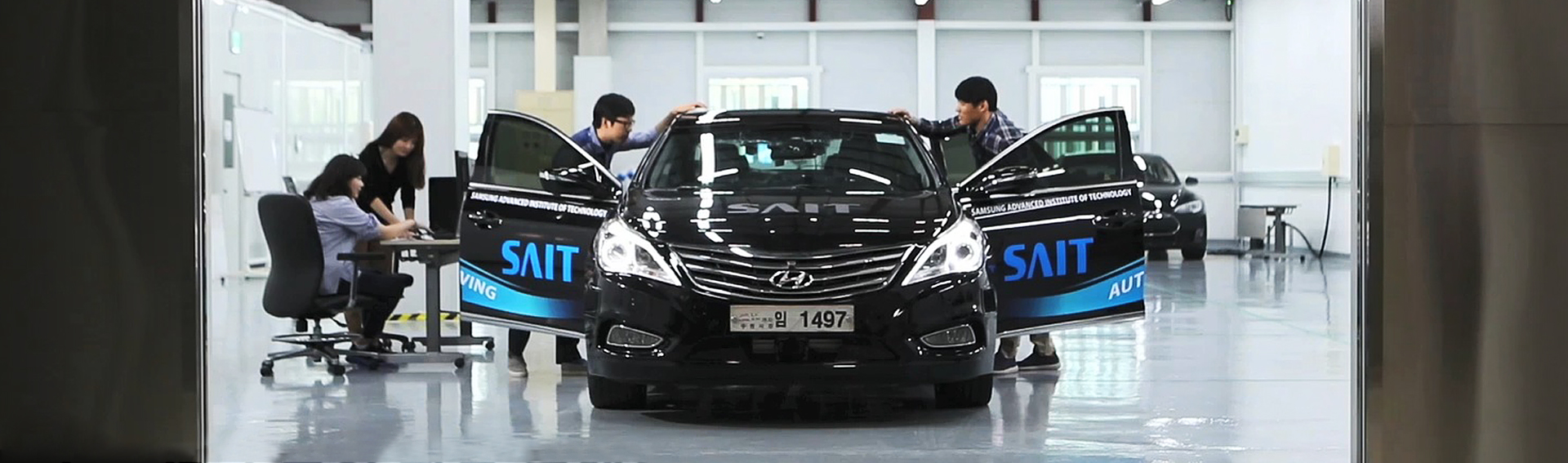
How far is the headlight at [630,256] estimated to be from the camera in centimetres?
617

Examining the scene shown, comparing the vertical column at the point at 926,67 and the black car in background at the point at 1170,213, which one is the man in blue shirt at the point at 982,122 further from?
the vertical column at the point at 926,67

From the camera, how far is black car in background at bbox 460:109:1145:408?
608 cm

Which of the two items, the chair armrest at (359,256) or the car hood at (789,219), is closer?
the car hood at (789,219)

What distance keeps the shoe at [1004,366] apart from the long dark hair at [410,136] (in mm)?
3090

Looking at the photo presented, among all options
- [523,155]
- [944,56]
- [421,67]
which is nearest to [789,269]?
[523,155]

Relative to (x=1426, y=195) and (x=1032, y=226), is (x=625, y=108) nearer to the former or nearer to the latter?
(x=1032, y=226)

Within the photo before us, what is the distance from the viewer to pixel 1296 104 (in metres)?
21.1

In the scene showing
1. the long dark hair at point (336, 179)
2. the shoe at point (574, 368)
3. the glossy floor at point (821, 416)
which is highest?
the long dark hair at point (336, 179)

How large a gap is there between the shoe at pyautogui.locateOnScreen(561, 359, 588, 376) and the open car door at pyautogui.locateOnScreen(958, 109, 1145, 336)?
1966 millimetres

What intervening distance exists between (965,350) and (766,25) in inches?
705

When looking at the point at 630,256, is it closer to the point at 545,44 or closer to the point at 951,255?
the point at 951,255

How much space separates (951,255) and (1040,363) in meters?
2.28

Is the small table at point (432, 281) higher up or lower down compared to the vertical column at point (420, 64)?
lower down

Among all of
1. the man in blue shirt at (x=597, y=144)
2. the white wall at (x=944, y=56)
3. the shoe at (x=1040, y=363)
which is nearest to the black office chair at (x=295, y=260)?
the man in blue shirt at (x=597, y=144)
